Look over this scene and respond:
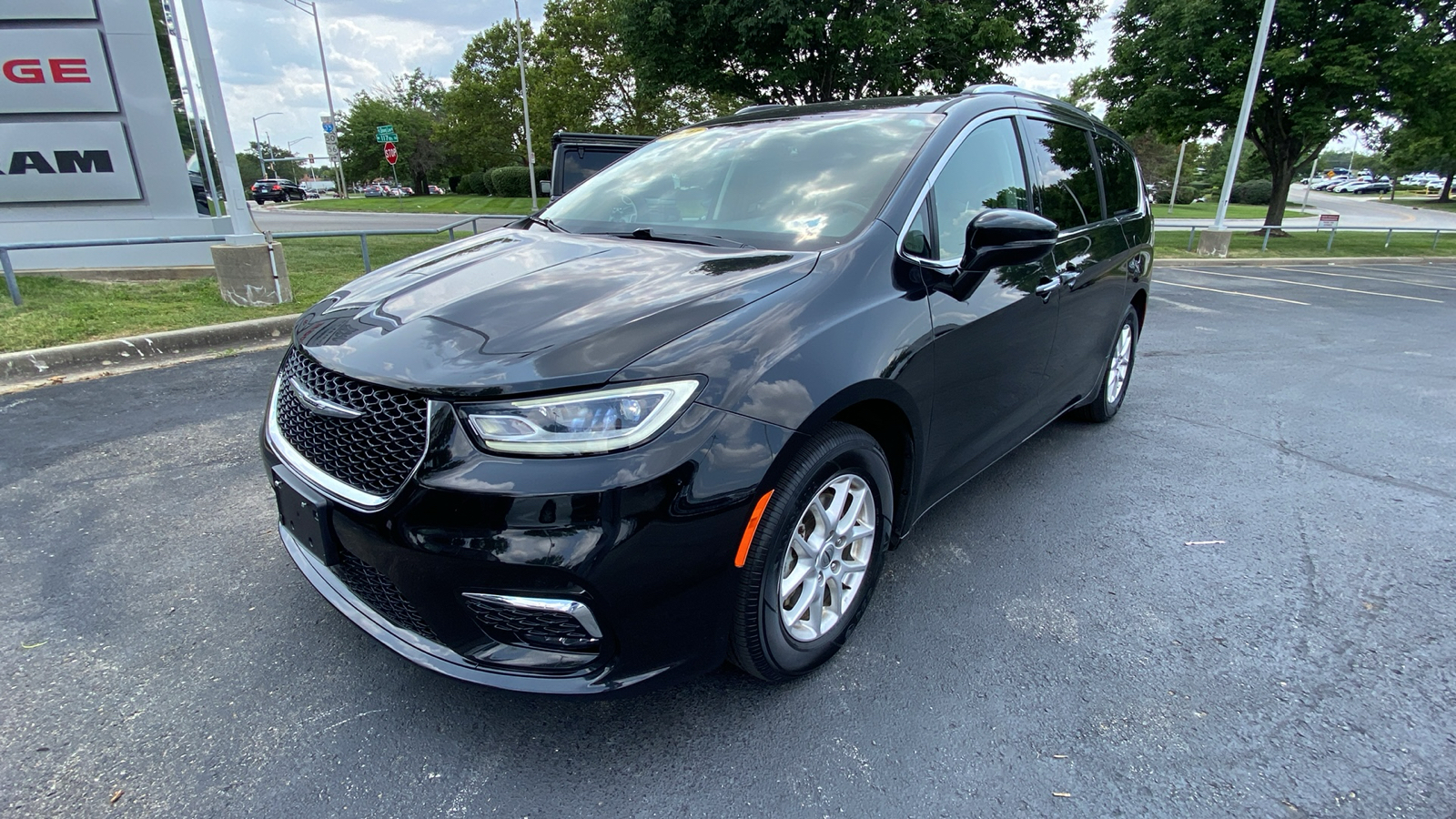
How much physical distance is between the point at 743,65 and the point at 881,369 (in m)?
17.5

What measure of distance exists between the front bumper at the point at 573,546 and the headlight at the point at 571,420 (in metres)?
0.03

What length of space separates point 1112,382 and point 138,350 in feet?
23.2

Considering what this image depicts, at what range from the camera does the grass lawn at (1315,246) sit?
17.3 meters

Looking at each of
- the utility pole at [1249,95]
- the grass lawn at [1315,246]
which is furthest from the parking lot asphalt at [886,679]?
the utility pole at [1249,95]

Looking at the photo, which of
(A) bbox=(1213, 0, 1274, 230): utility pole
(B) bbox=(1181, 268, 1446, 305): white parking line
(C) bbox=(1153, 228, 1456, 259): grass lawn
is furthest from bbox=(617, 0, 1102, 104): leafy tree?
(B) bbox=(1181, 268, 1446, 305): white parking line

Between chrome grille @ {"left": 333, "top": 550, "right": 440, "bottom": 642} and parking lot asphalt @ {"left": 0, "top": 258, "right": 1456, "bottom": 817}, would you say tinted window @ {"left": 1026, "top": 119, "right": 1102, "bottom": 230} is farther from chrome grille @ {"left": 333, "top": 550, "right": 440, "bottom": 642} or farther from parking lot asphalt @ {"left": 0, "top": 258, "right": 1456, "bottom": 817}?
chrome grille @ {"left": 333, "top": 550, "right": 440, "bottom": 642}

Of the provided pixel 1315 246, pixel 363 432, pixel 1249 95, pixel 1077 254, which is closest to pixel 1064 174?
pixel 1077 254

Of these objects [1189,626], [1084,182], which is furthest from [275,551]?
[1084,182]

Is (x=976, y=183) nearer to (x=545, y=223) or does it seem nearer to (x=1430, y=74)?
(x=545, y=223)

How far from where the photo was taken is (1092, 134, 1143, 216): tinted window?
4055 mm

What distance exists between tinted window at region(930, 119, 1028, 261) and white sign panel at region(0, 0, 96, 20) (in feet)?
34.1

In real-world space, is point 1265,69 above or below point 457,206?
above

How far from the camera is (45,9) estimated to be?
8.20 meters

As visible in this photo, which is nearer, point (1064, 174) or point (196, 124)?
point (1064, 174)
